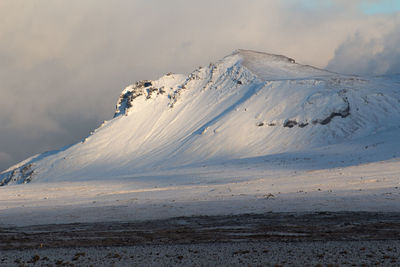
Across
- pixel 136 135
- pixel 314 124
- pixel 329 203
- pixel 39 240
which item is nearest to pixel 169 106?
pixel 136 135

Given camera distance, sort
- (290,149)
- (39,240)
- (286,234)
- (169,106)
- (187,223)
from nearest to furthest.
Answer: (286,234) < (39,240) < (187,223) < (290,149) < (169,106)

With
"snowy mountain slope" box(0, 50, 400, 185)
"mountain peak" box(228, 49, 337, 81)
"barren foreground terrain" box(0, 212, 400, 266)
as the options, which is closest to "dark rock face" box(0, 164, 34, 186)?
"snowy mountain slope" box(0, 50, 400, 185)

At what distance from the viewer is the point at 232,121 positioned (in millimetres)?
126312

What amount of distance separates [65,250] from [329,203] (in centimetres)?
2043

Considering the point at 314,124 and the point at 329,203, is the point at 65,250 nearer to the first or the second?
the point at 329,203

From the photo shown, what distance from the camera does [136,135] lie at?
13962 centimetres

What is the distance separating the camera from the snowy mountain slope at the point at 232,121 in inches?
4523

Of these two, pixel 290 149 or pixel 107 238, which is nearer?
pixel 107 238

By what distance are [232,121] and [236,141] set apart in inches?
362

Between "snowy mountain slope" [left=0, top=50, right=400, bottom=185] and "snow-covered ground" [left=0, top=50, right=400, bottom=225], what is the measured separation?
312mm

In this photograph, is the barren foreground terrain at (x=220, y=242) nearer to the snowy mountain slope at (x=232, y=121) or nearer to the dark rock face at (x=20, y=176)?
the snowy mountain slope at (x=232, y=121)

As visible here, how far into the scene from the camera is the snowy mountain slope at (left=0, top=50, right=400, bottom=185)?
377ft

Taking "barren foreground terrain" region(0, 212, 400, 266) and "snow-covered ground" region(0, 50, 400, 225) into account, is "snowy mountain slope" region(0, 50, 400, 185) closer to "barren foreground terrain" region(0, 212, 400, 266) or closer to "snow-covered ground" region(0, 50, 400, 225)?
"snow-covered ground" region(0, 50, 400, 225)

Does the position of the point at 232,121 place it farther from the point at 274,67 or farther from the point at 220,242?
the point at 220,242
